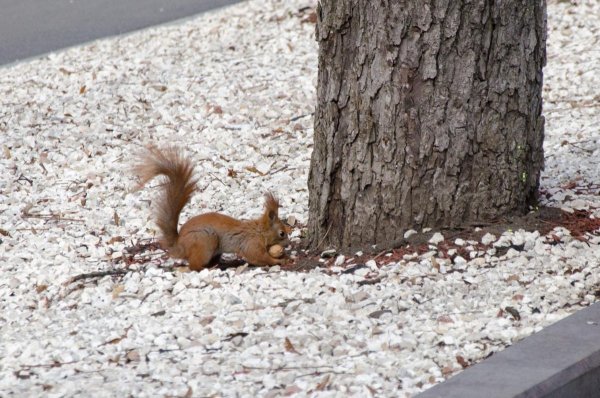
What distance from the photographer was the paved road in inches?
349

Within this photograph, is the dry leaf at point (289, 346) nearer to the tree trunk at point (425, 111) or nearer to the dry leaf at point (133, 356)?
the dry leaf at point (133, 356)

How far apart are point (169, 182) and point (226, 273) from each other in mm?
465

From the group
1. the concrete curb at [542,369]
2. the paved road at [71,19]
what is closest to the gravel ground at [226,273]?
the concrete curb at [542,369]

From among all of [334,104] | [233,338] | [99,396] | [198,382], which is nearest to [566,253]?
[334,104]

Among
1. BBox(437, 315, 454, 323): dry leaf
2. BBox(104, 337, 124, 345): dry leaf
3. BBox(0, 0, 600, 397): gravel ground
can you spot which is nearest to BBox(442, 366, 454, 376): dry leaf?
BBox(0, 0, 600, 397): gravel ground

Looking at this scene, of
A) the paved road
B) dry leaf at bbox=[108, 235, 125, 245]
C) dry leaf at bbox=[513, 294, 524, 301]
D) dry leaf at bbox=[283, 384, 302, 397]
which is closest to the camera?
dry leaf at bbox=[283, 384, 302, 397]

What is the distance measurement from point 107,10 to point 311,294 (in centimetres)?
691

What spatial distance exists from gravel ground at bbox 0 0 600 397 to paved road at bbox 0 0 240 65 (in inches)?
68.5

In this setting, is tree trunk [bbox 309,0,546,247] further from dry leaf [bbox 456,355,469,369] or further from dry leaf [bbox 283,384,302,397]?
dry leaf [bbox 283,384,302,397]

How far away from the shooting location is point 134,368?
126 inches

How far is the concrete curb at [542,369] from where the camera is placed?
2.80 meters

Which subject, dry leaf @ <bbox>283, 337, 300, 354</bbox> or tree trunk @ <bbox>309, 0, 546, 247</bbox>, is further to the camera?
tree trunk @ <bbox>309, 0, 546, 247</bbox>

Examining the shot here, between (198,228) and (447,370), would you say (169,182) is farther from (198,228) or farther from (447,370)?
(447,370)

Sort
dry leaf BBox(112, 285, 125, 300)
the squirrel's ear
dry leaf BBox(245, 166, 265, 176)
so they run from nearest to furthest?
dry leaf BBox(112, 285, 125, 300), the squirrel's ear, dry leaf BBox(245, 166, 265, 176)
